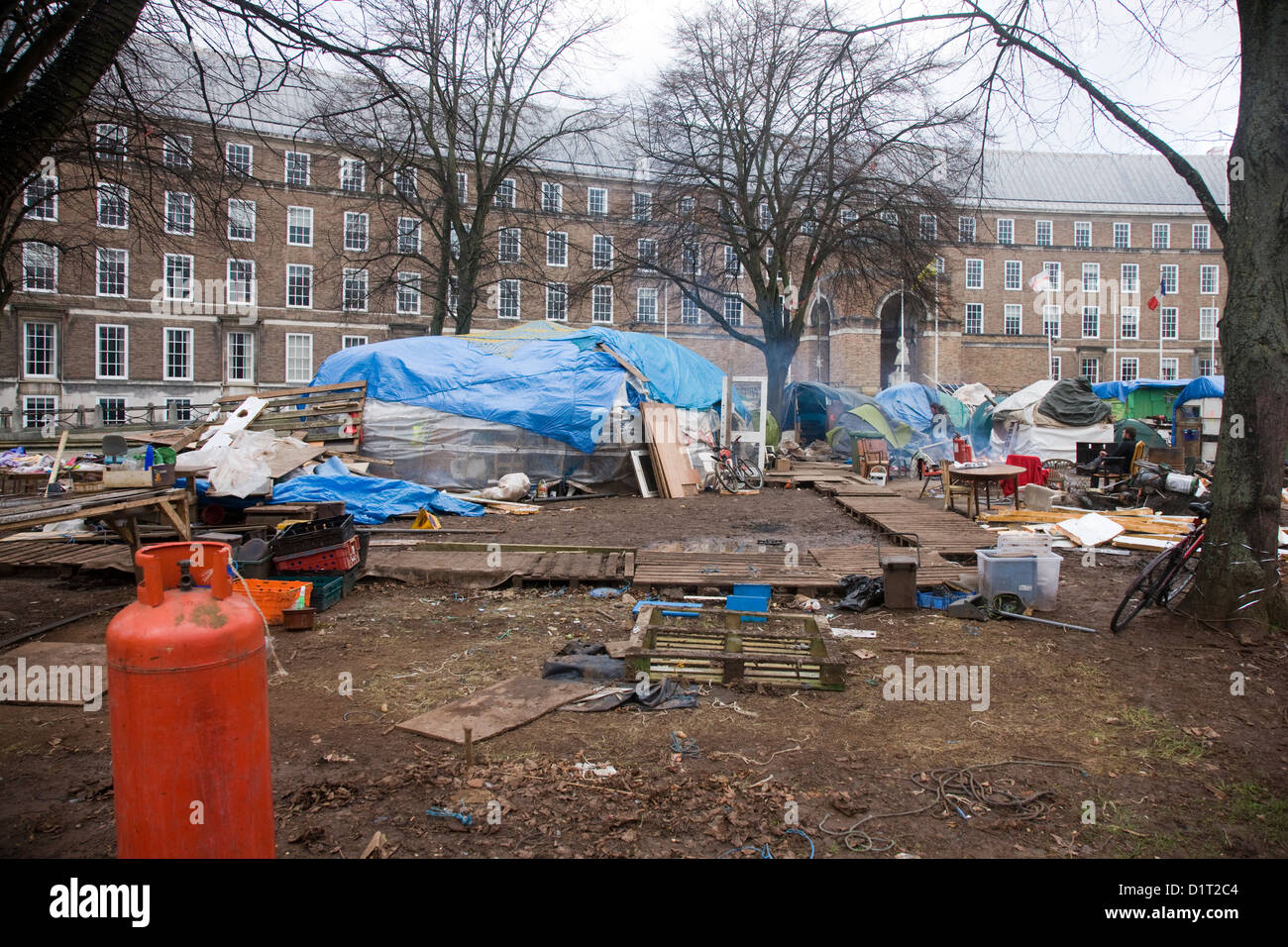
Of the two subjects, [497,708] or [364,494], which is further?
[364,494]

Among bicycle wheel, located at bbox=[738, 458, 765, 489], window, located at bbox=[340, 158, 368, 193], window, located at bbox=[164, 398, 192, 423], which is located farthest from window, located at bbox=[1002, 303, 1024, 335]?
window, located at bbox=[164, 398, 192, 423]

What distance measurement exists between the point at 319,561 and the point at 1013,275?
59940 millimetres

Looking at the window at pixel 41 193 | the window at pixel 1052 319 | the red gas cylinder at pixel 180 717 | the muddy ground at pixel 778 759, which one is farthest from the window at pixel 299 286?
the window at pixel 1052 319

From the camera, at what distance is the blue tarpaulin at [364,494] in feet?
41.1

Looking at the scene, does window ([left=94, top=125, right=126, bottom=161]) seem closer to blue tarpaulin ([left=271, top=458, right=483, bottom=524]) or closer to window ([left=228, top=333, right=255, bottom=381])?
blue tarpaulin ([left=271, top=458, right=483, bottom=524])

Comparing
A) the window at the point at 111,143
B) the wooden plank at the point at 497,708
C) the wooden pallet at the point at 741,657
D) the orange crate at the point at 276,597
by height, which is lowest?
the wooden plank at the point at 497,708

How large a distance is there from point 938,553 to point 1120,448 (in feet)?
31.3

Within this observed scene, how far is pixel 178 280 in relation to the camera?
41281 mm

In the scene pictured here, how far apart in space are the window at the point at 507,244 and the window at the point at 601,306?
1360cm

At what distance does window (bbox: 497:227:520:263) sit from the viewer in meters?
29.5

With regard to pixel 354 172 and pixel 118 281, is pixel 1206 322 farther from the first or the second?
pixel 118 281

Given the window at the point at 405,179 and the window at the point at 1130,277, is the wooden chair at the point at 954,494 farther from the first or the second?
the window at the point at 1130,277

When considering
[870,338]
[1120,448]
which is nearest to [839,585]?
[1120,448]

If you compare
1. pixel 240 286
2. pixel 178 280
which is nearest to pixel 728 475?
pixel 240 286
